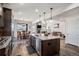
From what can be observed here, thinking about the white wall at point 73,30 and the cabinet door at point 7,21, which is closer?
the cabinet door at point 7,21

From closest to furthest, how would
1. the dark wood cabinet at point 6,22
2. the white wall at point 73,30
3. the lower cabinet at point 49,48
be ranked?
1. the lower cabinet at point 49,48
2. the dark wood cabinet at point 6,22
3. the white wall at point 73,30

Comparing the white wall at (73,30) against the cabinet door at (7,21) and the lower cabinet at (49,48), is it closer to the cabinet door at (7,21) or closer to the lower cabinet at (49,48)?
the lower cabinet at (49,48)

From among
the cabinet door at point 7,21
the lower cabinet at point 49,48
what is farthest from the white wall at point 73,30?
the cabinet door at point 7,21

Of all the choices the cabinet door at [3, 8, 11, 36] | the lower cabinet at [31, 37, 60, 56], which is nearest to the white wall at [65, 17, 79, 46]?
the lower cabinet at [31, 37, 60, 56]

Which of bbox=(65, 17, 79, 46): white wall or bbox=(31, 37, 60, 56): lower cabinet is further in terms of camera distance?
bbox=(65, 17, 79, 46): white wall

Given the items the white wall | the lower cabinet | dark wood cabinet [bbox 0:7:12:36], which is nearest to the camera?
the lower cabinet

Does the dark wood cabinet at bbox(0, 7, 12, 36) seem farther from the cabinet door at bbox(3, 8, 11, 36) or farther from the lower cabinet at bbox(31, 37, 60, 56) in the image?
the lower cabinet at bbox(31, 37, 60, 56)

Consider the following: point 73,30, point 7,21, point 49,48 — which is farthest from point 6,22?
point 73,30

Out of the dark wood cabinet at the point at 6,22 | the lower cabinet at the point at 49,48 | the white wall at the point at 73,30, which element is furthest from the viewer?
the white wall at the point at 73,30

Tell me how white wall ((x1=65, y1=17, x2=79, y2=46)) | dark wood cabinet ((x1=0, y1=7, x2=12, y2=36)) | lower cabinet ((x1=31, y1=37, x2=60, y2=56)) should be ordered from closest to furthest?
lower cabinet ((x1=31, y1=37, x2=60, y2=56))
dark wood cabinet ((x1=0, y1=7, x2=12, y2=36))
white wall ((x1=65, y1=17, x2=79, y2=46))

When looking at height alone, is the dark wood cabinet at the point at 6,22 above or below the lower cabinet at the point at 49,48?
above

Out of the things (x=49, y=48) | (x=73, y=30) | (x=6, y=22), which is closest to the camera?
(x=49, y=48)

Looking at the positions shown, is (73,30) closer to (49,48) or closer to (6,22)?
(49,48)

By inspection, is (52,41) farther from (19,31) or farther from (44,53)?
(19,31)
